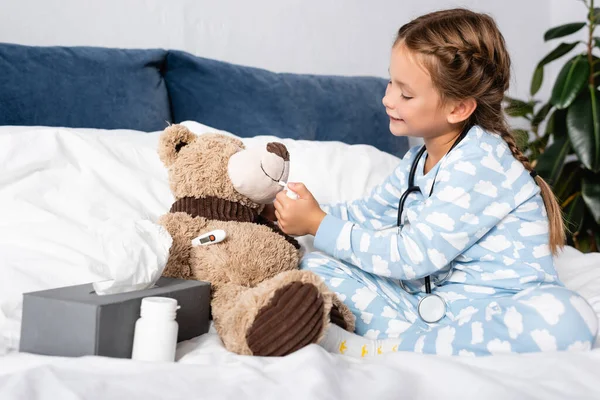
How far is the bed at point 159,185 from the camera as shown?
703mm

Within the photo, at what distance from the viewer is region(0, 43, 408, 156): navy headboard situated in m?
1.45

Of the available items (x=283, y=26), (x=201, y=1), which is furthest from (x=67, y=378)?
(x=283, y=26)

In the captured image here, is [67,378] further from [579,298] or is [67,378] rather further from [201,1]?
[201,1]

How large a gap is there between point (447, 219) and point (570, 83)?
1.36 m

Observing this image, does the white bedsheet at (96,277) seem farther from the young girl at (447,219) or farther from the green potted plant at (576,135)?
the green potted plant at (576,135)

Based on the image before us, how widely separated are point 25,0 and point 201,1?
524mm

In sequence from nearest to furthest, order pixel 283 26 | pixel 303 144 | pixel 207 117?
pixel 303 144 → pixel 207 117 → pixel 283 26

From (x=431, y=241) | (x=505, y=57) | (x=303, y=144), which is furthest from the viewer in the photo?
(x=303, y=144)

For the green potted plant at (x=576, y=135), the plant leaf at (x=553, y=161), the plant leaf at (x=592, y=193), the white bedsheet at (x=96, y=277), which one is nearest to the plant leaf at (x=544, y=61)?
the green potted plant at (x=576, y=135)

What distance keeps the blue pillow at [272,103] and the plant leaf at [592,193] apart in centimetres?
79

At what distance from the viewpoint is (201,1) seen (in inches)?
76.3

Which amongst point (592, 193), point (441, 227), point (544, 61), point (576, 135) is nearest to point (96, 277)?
point (441, 227)

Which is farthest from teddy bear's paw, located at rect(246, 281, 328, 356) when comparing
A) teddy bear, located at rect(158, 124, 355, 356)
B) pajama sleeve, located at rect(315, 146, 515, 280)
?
pajama sleeve, located at rect(315, 146, 515, 280)

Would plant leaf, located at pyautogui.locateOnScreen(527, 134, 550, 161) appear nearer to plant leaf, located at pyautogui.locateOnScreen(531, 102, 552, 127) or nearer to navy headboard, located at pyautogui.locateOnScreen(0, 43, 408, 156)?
plant leaf, located at pyautogui.locateOnScreen(531, 102, 552, 127)
